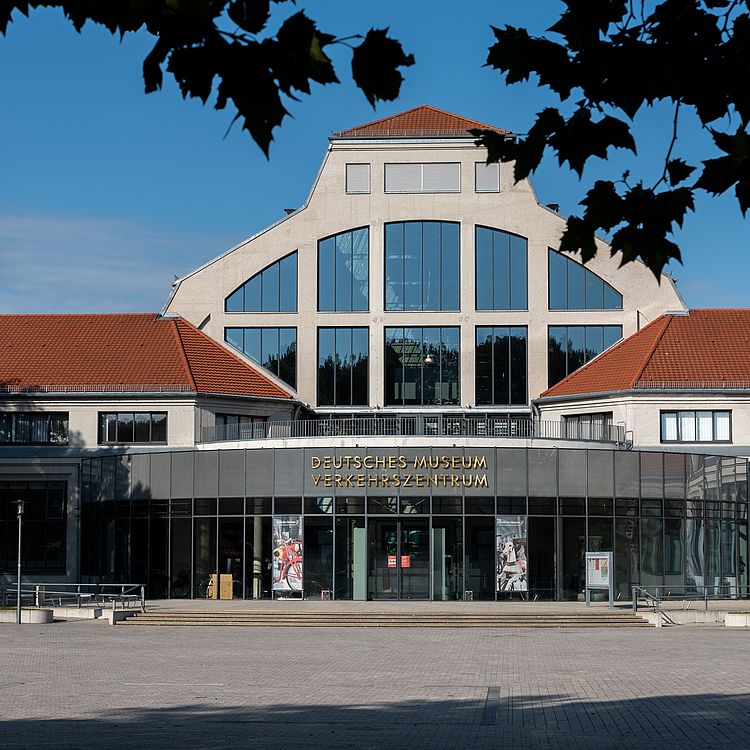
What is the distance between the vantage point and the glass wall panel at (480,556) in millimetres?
46281

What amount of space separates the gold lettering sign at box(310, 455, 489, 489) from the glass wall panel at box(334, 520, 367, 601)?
140cm

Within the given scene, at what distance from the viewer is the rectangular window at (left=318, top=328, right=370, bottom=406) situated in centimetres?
6106

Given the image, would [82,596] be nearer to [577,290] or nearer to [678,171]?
[577,290]

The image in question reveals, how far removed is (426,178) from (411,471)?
61.3ft

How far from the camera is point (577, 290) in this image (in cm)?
6038

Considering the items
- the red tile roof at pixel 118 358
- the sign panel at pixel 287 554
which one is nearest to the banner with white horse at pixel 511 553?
the sign panel at pixel 287 554

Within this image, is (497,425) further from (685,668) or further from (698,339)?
(685,668)

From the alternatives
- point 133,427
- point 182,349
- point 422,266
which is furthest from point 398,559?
point 422,266

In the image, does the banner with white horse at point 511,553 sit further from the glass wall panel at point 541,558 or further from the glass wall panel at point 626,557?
the glass wall panel at point 626,557

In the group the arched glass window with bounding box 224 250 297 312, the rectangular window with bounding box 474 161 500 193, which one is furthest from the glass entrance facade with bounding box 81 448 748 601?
the rectangular window with bounding box 474 161 500 193

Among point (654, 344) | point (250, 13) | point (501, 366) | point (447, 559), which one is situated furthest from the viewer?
point (501, 366)

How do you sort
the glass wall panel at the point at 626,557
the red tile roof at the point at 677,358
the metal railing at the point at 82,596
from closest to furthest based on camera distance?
the metal railing at the point at 82,596, the glass wall panel at the point at 626,557, the red tile roof at the point at 677,358

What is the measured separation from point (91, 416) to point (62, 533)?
16.2ft

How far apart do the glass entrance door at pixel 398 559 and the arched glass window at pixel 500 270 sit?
16.7m
